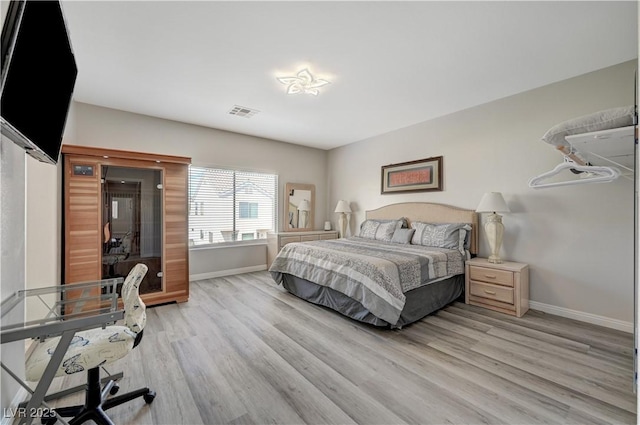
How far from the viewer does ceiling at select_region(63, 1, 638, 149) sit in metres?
1.97

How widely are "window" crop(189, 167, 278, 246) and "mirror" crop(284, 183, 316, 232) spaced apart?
255mm

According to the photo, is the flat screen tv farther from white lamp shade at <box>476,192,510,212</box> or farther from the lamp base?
the lamp base

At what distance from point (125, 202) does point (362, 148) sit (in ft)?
13.5

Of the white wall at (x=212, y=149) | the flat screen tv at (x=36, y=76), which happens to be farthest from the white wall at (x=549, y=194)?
the flat screen tv at (x=36, y=76)

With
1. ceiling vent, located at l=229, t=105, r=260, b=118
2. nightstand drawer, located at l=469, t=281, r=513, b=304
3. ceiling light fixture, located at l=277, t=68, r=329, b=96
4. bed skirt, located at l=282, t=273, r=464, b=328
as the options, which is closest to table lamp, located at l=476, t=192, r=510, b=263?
nightstand drawer, located at l=469, t=281, r=513, b=304

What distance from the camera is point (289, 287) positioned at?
3.84 metres

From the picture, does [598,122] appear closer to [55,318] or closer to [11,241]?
[55,318]

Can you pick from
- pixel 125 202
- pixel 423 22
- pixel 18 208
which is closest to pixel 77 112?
pixel 125 202

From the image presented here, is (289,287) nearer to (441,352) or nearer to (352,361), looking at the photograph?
(352,361)

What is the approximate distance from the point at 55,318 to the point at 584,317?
4.35 metres

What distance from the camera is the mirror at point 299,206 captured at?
Answer: 5613 mm

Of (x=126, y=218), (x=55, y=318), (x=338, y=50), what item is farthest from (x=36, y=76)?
(x=126, y=218)

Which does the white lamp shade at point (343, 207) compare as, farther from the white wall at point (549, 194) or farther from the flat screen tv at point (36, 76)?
the flat screen tv at point (36, 76)

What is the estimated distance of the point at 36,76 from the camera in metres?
1.17
